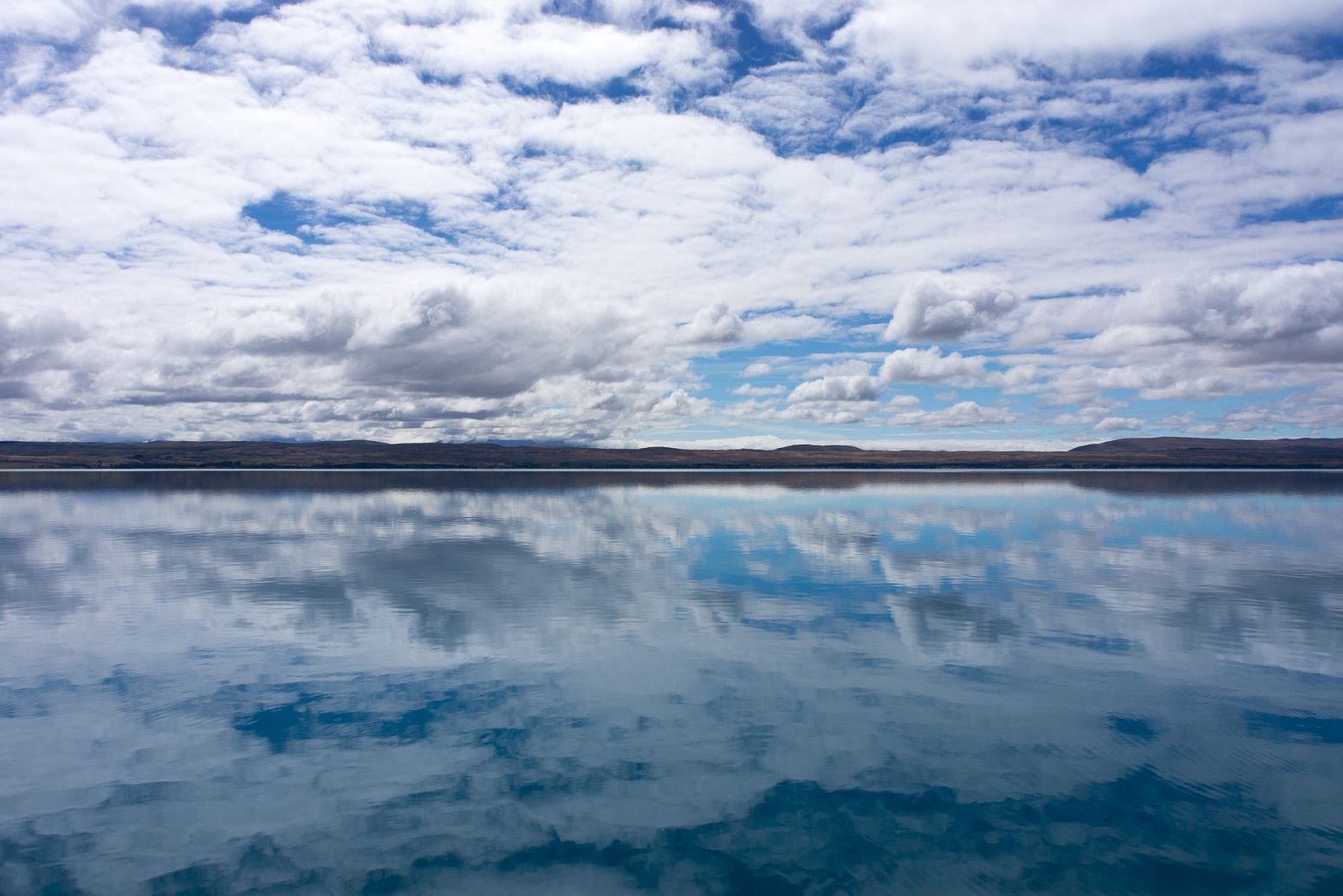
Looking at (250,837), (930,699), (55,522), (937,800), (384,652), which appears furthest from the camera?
(55,522)

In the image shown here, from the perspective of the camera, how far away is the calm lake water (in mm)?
8609

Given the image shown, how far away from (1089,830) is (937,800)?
169 centimetres

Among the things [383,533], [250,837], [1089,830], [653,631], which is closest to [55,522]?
[383,533]

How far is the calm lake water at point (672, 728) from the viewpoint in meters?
8.61

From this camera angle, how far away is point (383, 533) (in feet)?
124

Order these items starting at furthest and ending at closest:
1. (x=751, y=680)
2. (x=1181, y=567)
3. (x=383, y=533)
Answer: (x=383, y=533), (x=1181, y=567), (x=751, y=680)

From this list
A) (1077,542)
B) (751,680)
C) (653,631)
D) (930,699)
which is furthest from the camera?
(1077,542)

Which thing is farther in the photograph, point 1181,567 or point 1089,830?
point 1181,567

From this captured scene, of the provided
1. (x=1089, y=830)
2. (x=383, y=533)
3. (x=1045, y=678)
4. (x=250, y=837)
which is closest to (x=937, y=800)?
(x=1089, y=830)

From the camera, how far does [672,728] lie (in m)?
12.2

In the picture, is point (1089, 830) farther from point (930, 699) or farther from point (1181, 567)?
point (1181, 567)

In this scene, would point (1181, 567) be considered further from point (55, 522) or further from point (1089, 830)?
point (55, 522)

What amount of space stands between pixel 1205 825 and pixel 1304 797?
184 centimetres

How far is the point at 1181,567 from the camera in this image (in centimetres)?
2678
